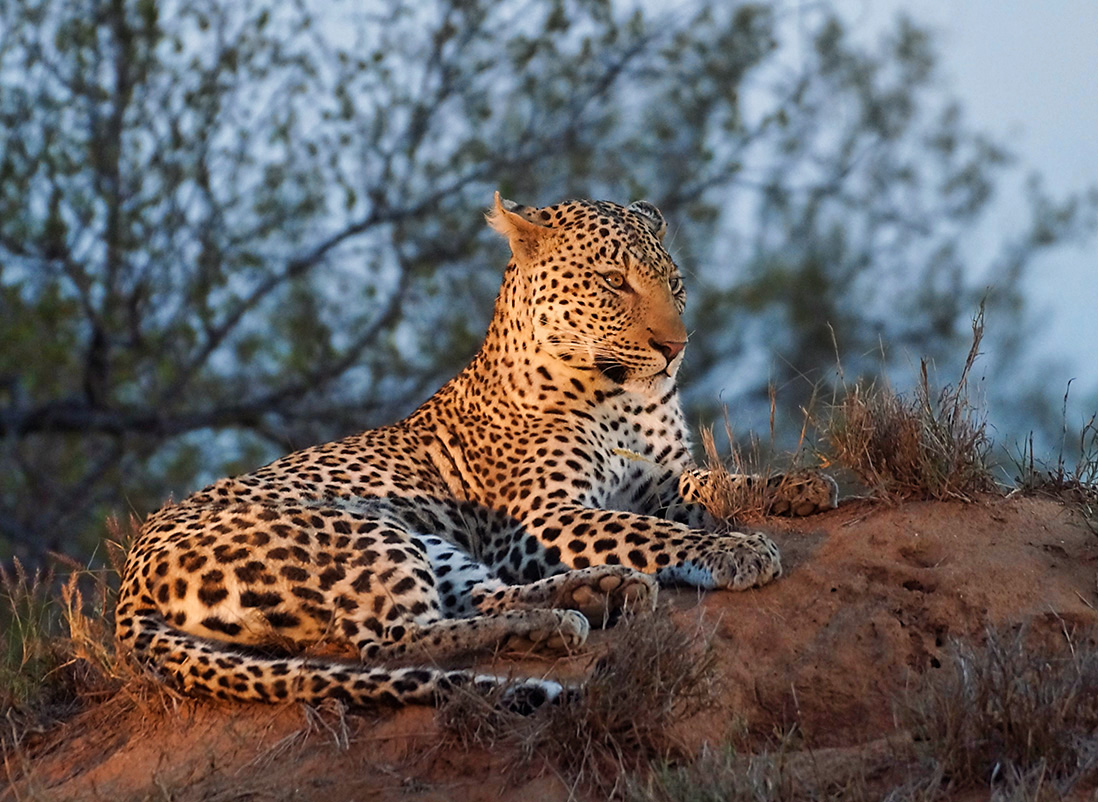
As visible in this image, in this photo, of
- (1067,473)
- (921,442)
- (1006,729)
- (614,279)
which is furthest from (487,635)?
(1067,473)

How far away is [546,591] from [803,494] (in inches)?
56.9

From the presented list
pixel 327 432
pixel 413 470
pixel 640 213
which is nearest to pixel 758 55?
pixel 327 432

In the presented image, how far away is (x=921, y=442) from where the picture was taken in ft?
20.7

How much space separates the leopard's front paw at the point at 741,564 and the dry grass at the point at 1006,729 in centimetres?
125

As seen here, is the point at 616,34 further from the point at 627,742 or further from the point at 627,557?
the point at 627,742

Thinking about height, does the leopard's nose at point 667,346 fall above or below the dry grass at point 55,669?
above

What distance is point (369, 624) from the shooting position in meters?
5.30

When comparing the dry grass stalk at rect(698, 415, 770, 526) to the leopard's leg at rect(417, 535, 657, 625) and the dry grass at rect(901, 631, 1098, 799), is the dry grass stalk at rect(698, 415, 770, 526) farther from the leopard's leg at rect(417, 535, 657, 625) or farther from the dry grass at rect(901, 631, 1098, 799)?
the dry grass at rect(901, 631, 1098, 799)

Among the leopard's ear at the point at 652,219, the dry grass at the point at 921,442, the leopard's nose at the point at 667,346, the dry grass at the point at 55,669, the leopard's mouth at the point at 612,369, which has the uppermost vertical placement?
the leopard's ear at the point at 652,219

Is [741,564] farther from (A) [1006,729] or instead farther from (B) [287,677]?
(B) [287,677]

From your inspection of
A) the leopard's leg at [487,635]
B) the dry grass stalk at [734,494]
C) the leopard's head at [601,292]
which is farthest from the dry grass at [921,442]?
the leopard's leg at [487,635]

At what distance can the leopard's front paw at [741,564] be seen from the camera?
5684mm

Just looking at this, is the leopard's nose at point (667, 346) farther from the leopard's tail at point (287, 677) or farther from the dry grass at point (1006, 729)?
the dry grass at point (1006, 729)

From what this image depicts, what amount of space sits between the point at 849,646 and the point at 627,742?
1.17m
